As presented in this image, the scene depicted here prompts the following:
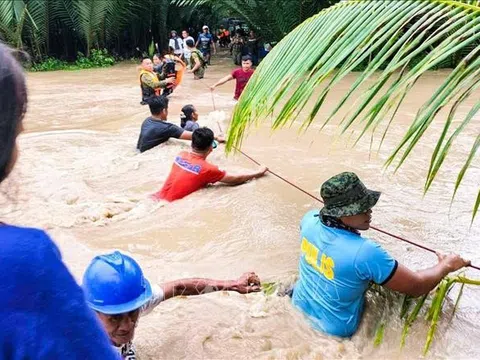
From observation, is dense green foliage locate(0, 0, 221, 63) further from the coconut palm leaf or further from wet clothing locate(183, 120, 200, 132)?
wet clothing locate(183, 120, 200, 132)

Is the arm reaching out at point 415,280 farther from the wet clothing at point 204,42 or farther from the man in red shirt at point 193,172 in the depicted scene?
the wet clothing at point 204,42

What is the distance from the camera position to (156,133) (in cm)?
704

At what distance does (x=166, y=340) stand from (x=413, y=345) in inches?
49.1

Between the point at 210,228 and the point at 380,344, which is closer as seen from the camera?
the point at 380,344

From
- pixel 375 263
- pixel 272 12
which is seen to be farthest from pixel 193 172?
pixel 272 12

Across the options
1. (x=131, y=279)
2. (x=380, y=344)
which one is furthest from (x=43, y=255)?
(x=380, y=344)

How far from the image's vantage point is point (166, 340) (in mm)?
2914

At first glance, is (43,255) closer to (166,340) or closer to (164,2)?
(166,340)

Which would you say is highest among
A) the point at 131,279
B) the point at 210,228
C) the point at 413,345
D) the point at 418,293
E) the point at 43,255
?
the point at 43,255

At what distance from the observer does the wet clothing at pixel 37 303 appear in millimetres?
845

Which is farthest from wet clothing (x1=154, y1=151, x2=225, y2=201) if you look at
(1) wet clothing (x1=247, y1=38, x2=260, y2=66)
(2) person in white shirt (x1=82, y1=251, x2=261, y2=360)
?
(1) wet clothing (x1=247, y1=38, x2=260, y2=66)

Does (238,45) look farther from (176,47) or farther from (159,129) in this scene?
(159,129)

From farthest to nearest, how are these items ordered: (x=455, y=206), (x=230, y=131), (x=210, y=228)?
(x=455, y=206), (x=210, y=228), (x=230, y=131)

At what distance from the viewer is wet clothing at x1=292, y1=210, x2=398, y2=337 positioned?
2748mm
